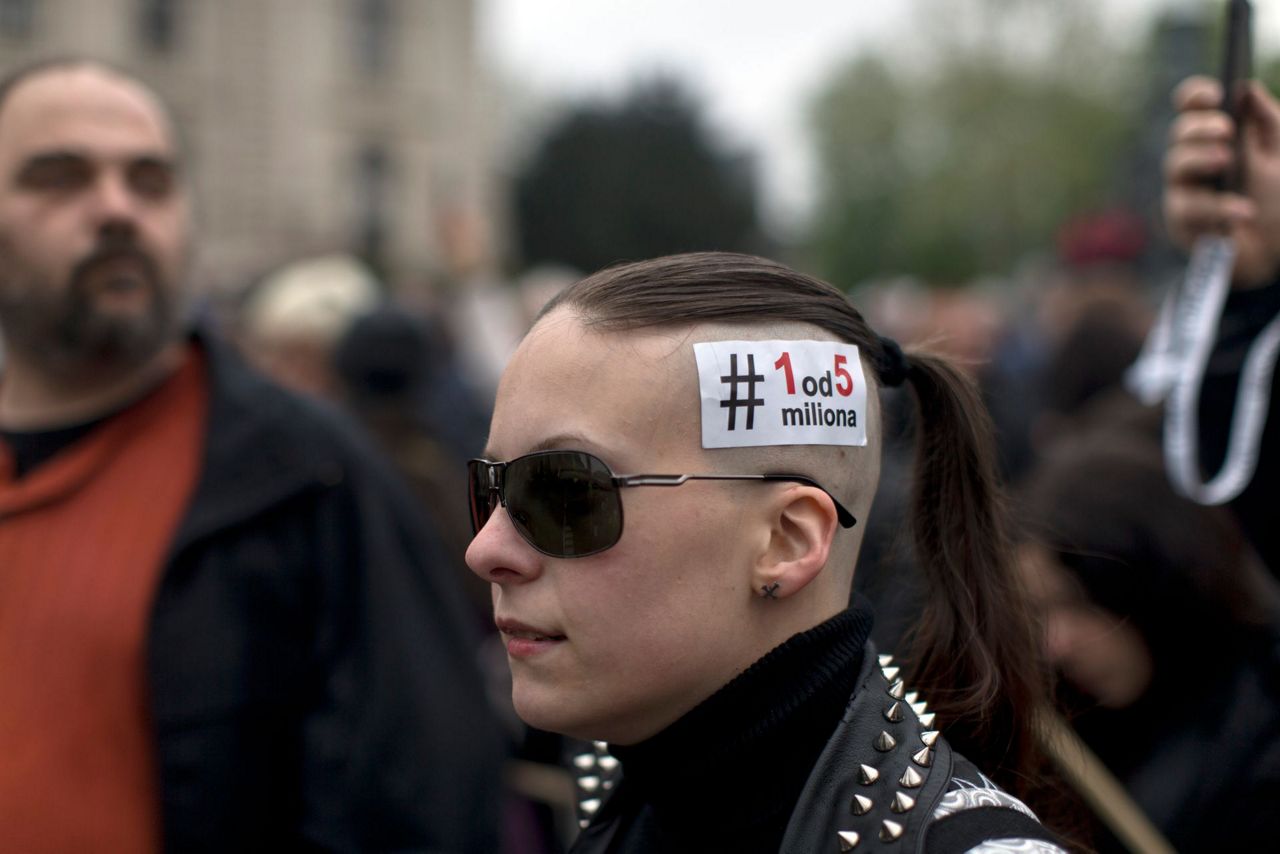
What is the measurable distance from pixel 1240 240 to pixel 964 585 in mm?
898

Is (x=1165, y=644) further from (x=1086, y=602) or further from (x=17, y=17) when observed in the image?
(x=17, y=17)

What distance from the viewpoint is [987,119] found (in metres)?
35.1

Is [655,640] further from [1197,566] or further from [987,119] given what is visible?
[987,119]

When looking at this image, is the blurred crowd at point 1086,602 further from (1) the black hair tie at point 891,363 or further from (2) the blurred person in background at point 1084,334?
(2) the blurred person in background at point 1084,334

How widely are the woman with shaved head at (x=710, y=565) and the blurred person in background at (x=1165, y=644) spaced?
1125 millimetres

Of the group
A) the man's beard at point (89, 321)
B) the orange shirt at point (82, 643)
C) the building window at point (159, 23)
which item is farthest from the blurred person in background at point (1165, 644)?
the building window at point (159, 23)

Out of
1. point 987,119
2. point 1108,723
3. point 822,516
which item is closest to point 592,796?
point 822,516

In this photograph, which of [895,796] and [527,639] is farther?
[527,639]

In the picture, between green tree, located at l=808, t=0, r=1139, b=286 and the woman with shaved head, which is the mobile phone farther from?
green tree, located at l=808, t=0, r=1139, b=286

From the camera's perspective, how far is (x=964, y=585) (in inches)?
73.6

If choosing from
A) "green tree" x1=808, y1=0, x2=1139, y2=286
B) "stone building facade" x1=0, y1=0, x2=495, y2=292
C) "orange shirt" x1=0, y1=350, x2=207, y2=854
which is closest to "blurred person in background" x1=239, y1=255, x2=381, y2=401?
"orange shirt" x1=0, y1=350, x2=207, y2=854

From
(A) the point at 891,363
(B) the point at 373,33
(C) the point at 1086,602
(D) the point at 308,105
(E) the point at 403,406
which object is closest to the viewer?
(A) the point at 891,363

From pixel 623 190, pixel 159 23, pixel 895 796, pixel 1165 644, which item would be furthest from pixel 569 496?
pixel 623 190

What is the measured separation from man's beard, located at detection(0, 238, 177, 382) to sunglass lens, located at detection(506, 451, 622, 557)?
160 centimetres
